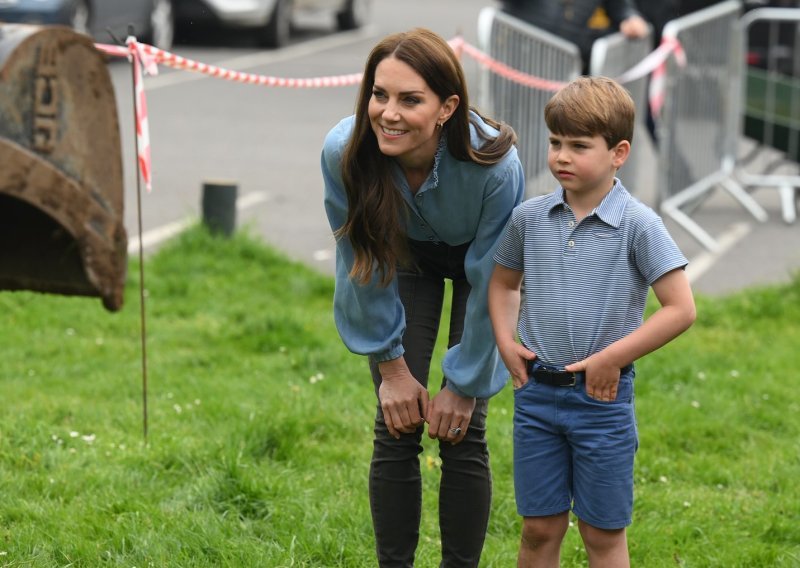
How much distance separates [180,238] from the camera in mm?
8117

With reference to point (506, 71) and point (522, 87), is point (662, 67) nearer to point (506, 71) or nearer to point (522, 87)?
point (522, 87)

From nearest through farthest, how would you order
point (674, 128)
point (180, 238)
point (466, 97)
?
point (466, 97) < point (180, 238) < point (674, 128)

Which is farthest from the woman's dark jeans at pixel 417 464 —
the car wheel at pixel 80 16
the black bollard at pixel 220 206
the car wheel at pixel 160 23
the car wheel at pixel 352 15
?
the car wheel at pixel 352 15

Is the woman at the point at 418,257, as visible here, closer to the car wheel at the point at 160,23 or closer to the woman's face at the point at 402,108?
the woman's face at the point at 402,108

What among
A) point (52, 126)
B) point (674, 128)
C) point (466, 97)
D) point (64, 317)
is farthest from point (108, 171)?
point (674, 128)

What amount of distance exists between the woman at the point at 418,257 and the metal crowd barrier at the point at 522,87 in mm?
4168

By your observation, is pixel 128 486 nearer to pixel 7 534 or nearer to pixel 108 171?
pixel 7 534

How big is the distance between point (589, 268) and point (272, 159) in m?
8.80

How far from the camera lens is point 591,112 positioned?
3326 millimetres

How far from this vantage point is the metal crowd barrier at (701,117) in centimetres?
923

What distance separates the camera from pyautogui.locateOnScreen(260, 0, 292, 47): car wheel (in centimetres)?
1856

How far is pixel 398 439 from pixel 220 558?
778 mm

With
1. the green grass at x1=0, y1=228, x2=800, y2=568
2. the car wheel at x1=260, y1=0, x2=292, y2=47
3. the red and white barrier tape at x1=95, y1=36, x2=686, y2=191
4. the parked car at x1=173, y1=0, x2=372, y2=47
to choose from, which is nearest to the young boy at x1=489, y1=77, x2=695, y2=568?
the green grass at x1=0, y1=228, x2=800, y2=568

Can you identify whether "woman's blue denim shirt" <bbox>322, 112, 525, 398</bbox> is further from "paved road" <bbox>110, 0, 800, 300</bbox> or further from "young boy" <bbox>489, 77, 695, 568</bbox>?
"paved road" <bbox>110, 0, 800, 300</bbox>
